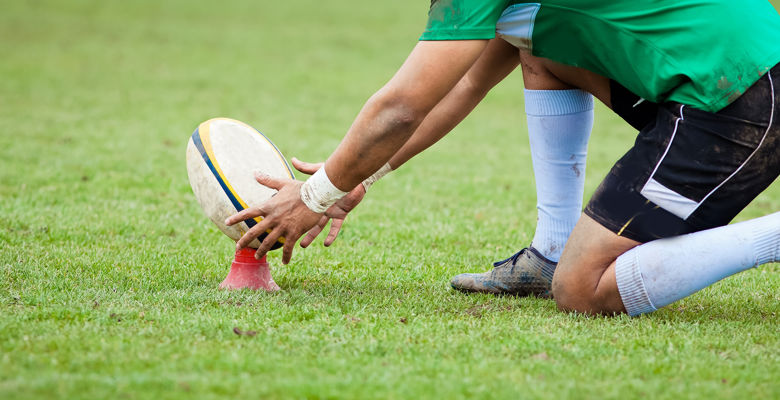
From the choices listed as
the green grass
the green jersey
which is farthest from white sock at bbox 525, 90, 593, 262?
the green jersey

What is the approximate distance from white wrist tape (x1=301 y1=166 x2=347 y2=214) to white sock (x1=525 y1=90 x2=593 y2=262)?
1118 millimetres

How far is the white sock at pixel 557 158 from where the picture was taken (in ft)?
12.1

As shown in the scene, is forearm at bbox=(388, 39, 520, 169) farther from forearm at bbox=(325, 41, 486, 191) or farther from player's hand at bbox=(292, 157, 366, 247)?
forearm at bbox=(325, 41, 486, 191)

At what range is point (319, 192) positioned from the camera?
120 inches

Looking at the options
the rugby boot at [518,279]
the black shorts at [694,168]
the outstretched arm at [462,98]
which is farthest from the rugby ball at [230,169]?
the black shorts at [694,168]

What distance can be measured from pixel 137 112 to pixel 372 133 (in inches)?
312

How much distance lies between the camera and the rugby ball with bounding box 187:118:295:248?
3359mm

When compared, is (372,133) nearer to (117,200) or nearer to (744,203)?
(744,203)

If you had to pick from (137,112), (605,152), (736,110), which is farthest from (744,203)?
(137,112)

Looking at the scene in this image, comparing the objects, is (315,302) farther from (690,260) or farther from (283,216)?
(690,260)

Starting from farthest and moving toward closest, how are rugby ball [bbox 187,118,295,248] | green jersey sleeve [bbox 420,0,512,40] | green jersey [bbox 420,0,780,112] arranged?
rugby ball [bbox 187,118,295,248] → green jersey [bbox 420,0,780,112] → green jersey sleeve [bbox 420,0,512,40]

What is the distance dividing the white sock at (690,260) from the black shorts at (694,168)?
2.7 inches

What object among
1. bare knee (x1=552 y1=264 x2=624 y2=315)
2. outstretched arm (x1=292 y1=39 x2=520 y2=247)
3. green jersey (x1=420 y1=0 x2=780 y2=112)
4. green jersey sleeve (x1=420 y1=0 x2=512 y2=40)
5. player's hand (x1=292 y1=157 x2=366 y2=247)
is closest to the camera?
green jersey sleeve (x1=420 y1=0 x2=512 y2=40)

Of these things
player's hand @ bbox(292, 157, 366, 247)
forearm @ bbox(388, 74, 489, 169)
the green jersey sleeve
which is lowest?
player's hand @ bbox(292, 157, 366, 247)
